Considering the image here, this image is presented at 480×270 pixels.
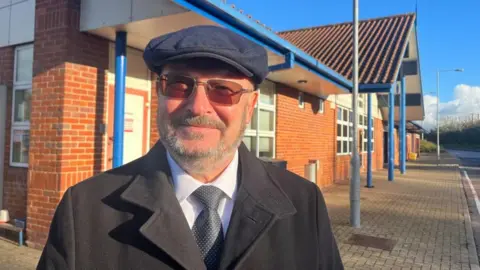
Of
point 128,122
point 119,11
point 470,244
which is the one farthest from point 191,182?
point 470,244

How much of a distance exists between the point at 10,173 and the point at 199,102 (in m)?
5.28

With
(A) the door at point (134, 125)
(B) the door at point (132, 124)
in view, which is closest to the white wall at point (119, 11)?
(B) the door at point (132, 124)

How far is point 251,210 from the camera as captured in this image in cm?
141

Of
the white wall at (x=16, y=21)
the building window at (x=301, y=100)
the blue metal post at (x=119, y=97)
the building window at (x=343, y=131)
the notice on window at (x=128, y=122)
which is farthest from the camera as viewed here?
the building window at (x=343, y=131)

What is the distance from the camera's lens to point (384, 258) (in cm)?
531

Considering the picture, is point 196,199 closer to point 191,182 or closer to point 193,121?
point 191,182

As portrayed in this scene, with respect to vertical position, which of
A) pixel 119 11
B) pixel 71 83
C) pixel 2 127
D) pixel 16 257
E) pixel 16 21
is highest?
pixel 16 21

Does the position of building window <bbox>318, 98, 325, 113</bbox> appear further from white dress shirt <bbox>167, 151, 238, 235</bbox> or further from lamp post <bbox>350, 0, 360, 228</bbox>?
white dress shirt <bbox>167, 151, 238, 235</bbox>

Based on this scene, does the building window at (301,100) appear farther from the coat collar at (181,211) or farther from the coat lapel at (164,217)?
the coat lapel at (164,217)

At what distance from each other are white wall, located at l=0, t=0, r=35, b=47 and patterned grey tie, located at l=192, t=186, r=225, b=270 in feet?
15.9

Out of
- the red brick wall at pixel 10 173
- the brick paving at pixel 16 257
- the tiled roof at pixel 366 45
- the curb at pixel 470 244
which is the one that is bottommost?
the curb at pixel 470 244

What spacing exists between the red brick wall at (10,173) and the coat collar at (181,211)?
4.75 meters

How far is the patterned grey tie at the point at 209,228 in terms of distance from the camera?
1324 millimetres

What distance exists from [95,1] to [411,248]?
18.9 ft
